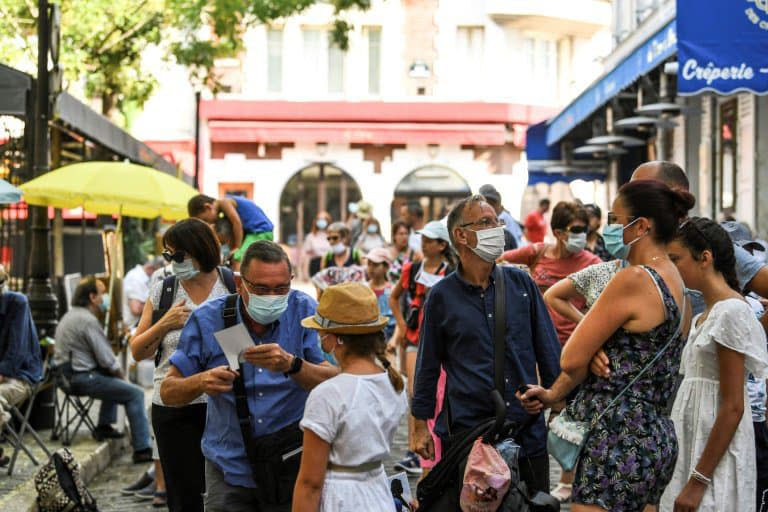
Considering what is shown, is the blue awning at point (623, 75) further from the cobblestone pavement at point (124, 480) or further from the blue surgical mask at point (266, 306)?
the blue surgical mask at point (266, 306)

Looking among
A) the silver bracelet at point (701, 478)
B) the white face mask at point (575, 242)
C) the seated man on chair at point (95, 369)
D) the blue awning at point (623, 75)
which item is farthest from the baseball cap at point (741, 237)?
the seated man on chair at point (95, 369)

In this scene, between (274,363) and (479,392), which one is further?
(479,392)

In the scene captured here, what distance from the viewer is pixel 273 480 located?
5570 millimetres

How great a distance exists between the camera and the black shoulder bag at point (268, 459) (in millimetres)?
5566

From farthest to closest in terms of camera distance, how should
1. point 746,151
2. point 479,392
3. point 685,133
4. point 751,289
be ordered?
point 685,133 < point 746,151 < point 751,289 < point 479,392

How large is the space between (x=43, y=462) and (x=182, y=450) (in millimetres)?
4764

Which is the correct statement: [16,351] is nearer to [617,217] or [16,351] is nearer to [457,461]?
[457,461]

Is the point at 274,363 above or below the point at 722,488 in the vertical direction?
above

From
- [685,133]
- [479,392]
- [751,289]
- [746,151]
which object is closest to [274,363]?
[479,392]

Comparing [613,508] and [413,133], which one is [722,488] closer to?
[613,508]

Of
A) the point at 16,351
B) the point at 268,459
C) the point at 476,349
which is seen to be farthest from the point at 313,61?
the point at 268,459

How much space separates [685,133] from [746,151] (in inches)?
169

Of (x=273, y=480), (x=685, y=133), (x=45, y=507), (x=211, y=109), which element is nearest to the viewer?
(x=273, y=480)

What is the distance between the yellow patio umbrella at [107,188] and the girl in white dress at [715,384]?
8158 millimetres
